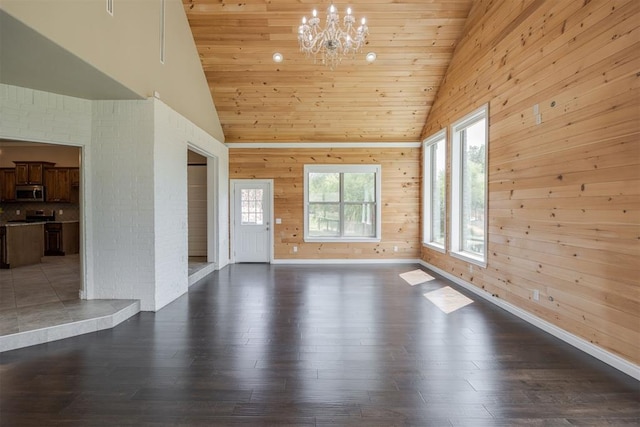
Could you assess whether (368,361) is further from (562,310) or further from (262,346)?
(562,310)

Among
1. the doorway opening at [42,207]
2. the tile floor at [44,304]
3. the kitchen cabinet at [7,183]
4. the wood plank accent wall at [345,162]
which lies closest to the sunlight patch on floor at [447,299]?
the wood plank accent wall at [345,162]

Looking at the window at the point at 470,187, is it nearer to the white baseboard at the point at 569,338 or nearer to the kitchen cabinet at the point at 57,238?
the white baseboard at the point at 569,338

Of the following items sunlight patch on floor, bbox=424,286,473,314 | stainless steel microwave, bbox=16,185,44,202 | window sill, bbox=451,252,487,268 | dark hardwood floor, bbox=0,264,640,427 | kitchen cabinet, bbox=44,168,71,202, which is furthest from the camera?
kitchen cabinet, bbox=44,168,71,202

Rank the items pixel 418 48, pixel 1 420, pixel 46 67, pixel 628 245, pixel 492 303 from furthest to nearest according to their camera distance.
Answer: pixel 418 48 → pixel 492 303 → pixel 46 67 → pixel 628 245 → pixel 1 420

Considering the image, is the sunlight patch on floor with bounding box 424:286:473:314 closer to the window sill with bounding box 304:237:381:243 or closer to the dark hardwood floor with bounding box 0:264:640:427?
the dark hardwood floor with bounding box 0:264:640:427

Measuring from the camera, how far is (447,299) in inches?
191

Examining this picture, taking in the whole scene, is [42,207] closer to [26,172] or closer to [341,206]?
[26,172]

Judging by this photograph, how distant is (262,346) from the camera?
10.6 ft

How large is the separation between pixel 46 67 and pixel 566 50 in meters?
5.12

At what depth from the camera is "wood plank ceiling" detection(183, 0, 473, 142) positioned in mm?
5141

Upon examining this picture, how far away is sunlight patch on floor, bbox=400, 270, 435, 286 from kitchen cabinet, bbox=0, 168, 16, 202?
31.5ft

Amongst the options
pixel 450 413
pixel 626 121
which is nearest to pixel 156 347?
pixel 450 413

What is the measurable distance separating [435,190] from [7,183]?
34.2 feet

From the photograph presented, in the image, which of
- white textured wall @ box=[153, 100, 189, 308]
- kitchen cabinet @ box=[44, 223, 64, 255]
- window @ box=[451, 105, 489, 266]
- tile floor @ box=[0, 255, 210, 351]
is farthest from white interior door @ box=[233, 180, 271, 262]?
kitchen cabinet @ box=[44, 223, 64, 255]
